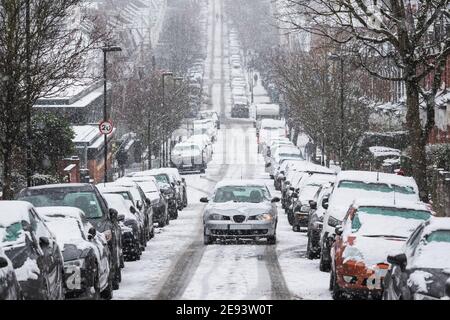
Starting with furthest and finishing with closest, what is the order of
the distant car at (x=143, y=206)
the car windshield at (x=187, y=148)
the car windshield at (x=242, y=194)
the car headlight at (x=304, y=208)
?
1. the car windshield at (x=187, y=148)
2. the car headlight at (x=304, y=208)
3. the car windshield at (x=242, y=194)
4. the distant car at (x=143, y=206)

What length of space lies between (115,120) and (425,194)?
2461 inches

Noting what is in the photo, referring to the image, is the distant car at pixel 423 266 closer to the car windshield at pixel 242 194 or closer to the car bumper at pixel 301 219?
the car windshield at pixel 242 194

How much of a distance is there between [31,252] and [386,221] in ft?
21.8

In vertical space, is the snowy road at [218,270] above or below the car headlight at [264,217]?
below

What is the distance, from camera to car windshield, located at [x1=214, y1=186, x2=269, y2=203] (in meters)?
31.5

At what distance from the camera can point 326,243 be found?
23.2 metres

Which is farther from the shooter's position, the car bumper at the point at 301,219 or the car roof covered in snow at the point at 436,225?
the car bumper at the point at 301,219

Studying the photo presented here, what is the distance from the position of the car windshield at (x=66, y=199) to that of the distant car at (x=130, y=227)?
3173mm

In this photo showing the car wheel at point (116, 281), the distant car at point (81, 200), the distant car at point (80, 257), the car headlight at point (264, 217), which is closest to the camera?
the distant car at point (80, 257)

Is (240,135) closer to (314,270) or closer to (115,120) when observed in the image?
(115,120)

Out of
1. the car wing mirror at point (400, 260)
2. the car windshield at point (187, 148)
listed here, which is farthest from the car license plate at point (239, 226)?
the car windshield at point (187, 148)

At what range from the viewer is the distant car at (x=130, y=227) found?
26984 mm

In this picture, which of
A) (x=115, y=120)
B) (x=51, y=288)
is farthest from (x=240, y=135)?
(x=51, y=288)

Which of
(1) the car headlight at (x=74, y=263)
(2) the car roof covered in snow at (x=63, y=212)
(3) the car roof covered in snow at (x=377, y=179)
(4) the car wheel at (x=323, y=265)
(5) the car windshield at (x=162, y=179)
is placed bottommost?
(4) the car wheel at (x=323, y=265)
